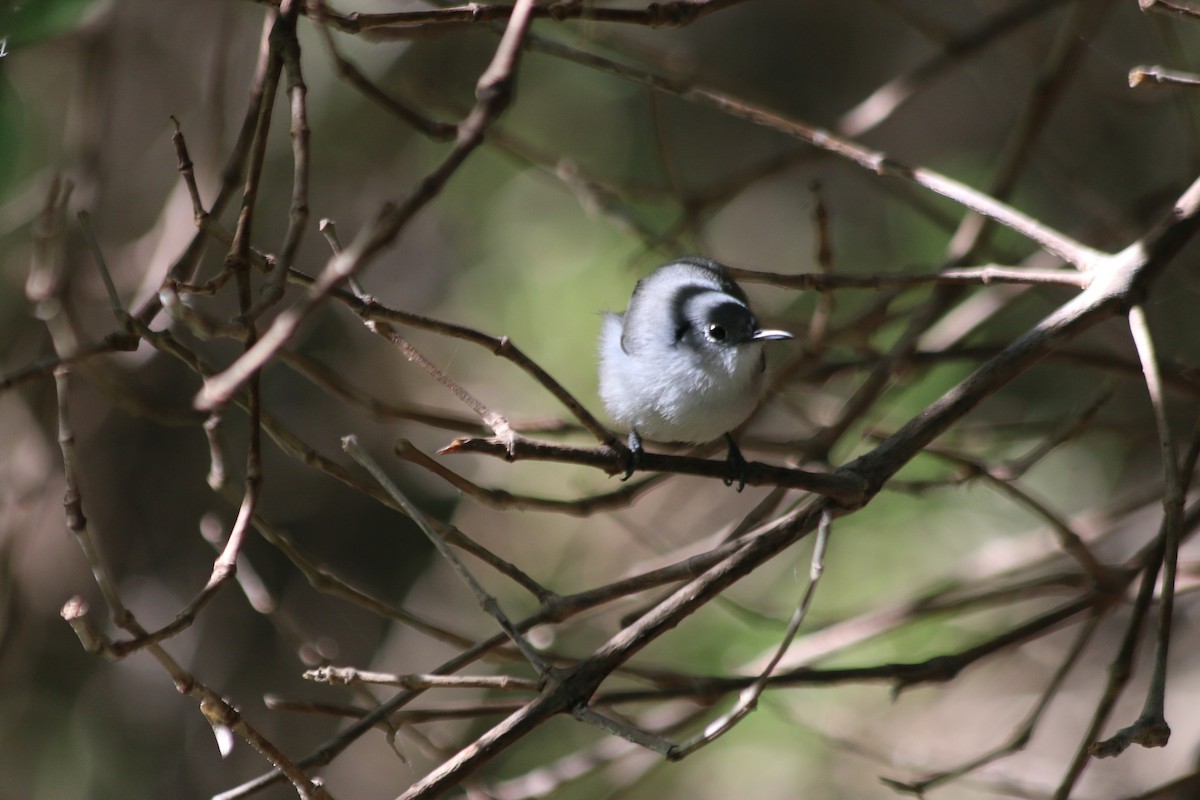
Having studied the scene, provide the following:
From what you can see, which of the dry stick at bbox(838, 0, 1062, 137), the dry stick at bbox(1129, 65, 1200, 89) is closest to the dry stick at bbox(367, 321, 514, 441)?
the dry stick at bbox(1129, 65, 1200, 89)

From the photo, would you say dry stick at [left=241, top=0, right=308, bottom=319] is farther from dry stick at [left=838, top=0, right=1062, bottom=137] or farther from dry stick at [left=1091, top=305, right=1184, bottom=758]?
dry stick at [left=838, top=0, right=1062, bottom=137]

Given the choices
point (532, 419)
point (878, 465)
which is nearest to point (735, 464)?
point (878, 465)

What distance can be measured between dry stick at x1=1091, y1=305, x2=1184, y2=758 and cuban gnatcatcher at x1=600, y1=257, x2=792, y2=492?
703 mm

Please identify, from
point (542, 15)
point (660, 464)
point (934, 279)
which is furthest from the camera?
point (934, 279)

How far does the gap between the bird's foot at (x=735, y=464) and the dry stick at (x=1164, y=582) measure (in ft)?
1.88

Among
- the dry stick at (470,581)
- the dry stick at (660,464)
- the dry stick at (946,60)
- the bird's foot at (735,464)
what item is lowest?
the dry stick at (470,581)

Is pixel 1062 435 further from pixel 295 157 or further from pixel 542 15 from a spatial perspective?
pixel 295 157

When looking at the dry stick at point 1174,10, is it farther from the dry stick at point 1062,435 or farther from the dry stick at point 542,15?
the dry stick at point 1062,435

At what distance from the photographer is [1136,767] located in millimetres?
3311

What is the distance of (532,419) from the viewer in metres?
3.04

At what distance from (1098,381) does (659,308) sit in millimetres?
2164

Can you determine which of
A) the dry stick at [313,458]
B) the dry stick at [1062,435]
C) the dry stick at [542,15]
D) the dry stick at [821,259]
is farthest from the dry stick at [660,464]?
the dry stick at [1062,435]

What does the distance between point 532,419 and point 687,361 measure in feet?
2.80

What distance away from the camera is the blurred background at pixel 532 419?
2828 mm
